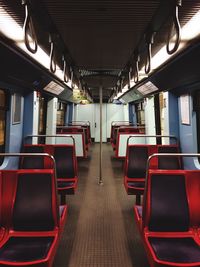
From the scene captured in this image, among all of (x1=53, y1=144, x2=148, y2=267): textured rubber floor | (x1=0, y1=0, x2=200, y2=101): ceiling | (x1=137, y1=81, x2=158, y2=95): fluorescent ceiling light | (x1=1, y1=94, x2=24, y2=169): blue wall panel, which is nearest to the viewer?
(x1=0, y1=0, x2=200, y2=101): ceiling

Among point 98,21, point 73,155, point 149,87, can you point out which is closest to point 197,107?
point 149,87

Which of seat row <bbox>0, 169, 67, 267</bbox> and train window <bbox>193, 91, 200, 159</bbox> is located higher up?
train window <bbox>193, 91, 200, 159</bbox>

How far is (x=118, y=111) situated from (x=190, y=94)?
30.5ft

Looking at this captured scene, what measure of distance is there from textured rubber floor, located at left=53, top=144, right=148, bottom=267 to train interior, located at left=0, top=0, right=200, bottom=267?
13mm

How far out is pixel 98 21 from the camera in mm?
2051

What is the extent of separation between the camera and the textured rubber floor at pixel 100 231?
235cm

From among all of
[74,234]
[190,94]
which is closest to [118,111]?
[190,94]

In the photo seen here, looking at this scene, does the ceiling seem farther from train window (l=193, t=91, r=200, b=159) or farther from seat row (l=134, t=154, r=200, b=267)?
seat row (l=134, t=154, r=200, b=267)

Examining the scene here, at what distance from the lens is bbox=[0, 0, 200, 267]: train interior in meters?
1.79

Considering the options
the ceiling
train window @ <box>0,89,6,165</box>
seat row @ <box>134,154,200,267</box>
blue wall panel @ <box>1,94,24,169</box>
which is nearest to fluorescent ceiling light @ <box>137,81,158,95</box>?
the ceiling

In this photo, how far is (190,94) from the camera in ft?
12.6

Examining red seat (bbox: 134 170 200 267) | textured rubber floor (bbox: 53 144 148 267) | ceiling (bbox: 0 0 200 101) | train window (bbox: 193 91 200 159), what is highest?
ceiling (bbox: 0 0 200 101)

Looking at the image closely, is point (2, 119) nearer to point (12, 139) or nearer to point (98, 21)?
point (12, 139)

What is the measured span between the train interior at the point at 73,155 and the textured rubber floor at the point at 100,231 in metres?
0.01
